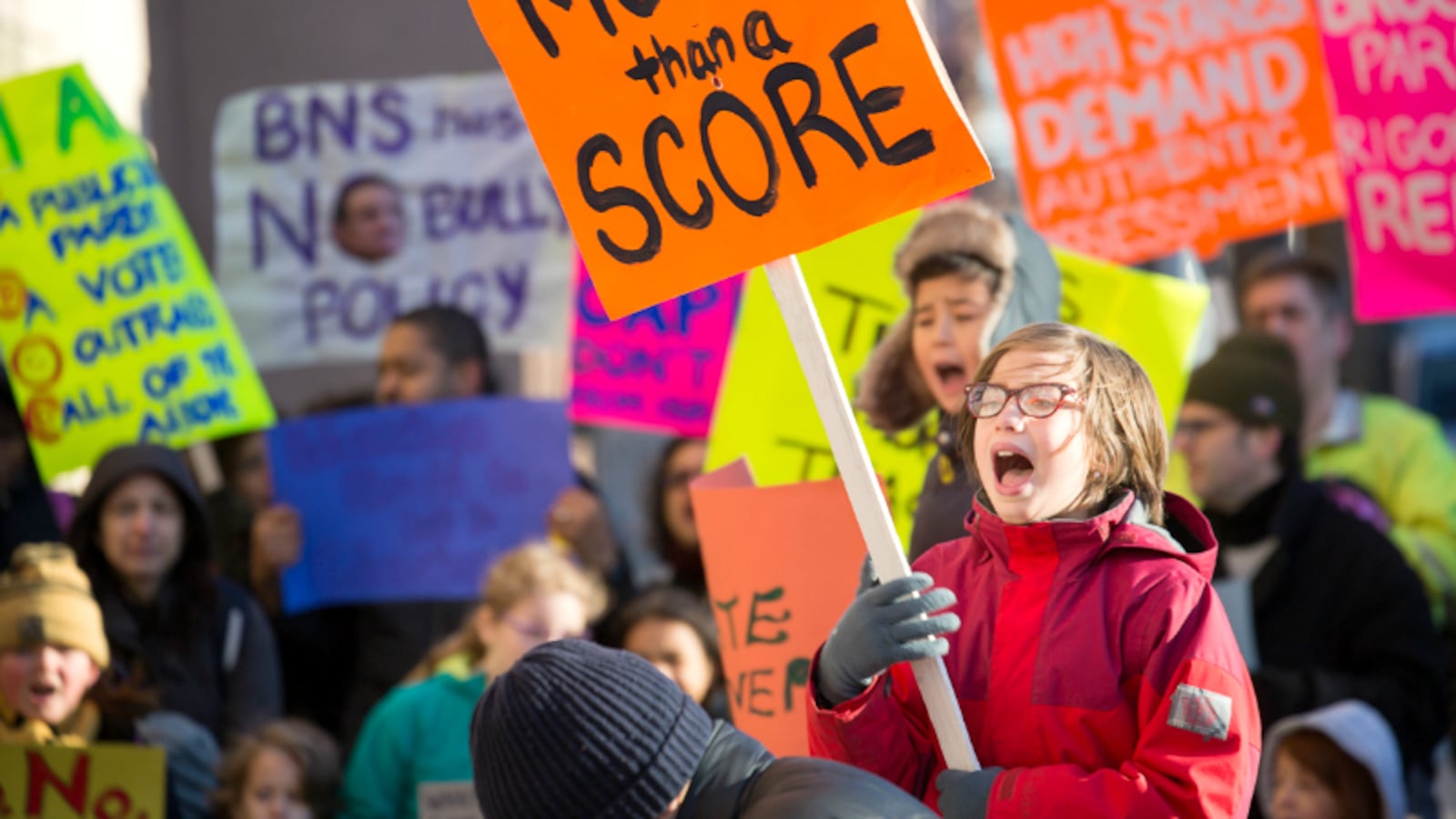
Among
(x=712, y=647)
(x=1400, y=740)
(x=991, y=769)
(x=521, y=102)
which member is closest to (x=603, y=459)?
(x=712, y=647)

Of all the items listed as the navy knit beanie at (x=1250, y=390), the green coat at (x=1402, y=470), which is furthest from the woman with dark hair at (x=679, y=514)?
the green coat at (x=1402, y=470)

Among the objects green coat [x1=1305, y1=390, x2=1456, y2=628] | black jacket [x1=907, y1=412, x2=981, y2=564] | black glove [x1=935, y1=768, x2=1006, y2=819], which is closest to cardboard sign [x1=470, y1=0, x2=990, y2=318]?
black jacket [x1=907, y1=412, x2=981, y2=564]

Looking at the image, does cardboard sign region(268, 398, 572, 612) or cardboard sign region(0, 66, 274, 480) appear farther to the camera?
cardboard sign region(268, 398, 572, 612)

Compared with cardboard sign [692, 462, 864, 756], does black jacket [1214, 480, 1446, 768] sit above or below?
below

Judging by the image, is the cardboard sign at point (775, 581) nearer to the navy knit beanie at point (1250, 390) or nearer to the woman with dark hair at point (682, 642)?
the woman with dark hair at point (682, 642)

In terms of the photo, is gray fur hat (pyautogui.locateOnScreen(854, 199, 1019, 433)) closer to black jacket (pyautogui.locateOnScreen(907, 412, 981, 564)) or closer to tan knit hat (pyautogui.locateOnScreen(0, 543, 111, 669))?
black jacket (pyautogui.locateOnScreen(907, 412, 981, 564))

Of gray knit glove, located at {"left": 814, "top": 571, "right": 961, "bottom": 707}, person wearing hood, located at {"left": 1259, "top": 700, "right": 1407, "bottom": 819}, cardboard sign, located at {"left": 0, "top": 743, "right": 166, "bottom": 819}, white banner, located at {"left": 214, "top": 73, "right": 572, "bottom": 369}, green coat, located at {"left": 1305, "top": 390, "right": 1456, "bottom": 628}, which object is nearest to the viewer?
gray knit glove, located at {"left": 814, "top": 571, "right": 961, "bottom": 707}

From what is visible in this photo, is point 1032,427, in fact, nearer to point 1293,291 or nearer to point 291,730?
point 291,730

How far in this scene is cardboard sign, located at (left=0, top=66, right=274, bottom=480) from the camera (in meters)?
4.39

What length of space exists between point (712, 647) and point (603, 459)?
258 centimetres

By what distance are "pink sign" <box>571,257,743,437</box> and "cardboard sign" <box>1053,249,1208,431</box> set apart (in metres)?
2.32

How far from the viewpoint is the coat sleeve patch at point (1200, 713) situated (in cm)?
169

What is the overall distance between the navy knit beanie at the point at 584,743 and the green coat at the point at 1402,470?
341 centimetres

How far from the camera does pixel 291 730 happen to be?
391 centimetres
